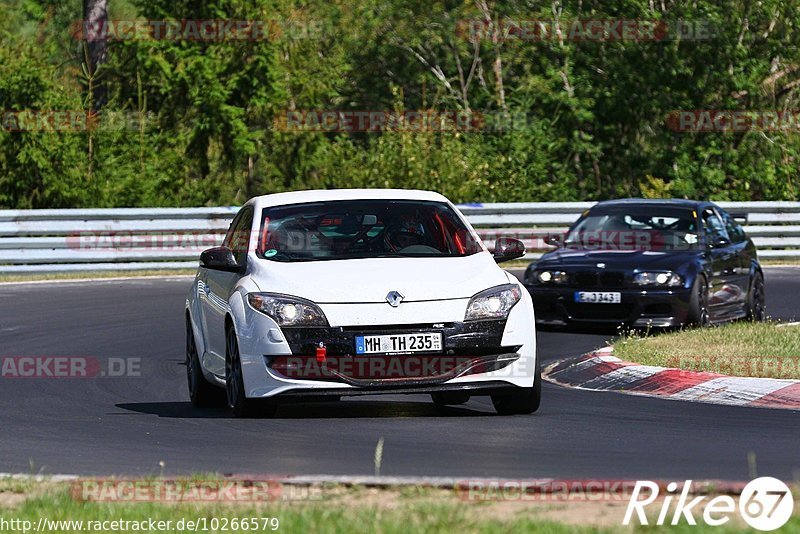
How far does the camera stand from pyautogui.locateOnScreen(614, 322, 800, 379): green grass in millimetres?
12961

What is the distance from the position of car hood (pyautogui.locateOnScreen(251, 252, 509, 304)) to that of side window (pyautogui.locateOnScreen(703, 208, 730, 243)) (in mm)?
7760

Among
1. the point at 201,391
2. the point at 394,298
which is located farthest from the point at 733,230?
the point at 394,298

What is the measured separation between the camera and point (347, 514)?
6.91 m

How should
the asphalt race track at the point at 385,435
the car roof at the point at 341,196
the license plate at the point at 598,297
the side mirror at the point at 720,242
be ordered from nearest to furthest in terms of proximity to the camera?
the asphalt race track at the point at 385,435 → the car roof at the point at 341,196 → the license plate at the point at 598,297 → the side mirror at the point at 720,242

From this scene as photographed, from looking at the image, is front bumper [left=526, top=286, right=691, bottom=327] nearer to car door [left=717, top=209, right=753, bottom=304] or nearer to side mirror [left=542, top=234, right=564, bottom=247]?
side mirror [left=542, top=234, right=564, bottom=247]

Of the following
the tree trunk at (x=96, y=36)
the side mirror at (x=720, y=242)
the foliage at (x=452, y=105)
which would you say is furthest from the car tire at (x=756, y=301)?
the tree trunk at (x=96, y=36)

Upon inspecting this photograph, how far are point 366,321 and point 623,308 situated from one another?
23.6 feet

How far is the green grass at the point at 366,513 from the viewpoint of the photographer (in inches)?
257

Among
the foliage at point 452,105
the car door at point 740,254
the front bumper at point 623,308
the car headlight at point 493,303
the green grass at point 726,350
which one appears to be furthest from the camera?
the foliage at point 452,105

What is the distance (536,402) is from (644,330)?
6.74 metres

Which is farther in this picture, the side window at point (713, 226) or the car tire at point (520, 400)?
the side window at point (713, 226)

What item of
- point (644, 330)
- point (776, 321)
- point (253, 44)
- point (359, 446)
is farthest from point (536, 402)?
point (253, 44)

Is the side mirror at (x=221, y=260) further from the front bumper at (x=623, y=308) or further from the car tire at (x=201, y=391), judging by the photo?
the front bumper at (x=623, y=308)

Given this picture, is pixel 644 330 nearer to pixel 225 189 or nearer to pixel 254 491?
pixel 254 491
